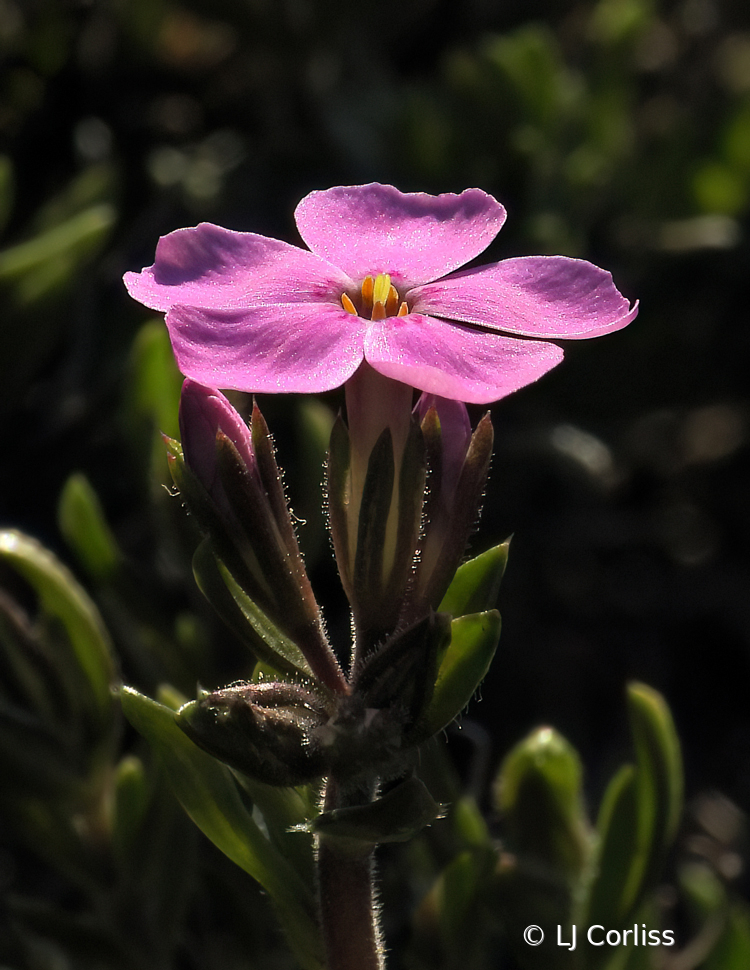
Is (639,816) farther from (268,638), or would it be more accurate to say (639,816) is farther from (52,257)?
(52,257)

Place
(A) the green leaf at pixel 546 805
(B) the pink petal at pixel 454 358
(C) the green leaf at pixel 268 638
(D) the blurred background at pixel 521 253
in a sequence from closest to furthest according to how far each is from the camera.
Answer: (B) the pink petal at pixel 454 358 < (C) the green leaf at pixel 268 638 < (A) the green leaf at pixel 546 805 < (D) the blurred background at pixel 521 253

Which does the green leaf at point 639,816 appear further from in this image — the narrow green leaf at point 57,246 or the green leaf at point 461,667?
the narrow green leaf at point 57,246

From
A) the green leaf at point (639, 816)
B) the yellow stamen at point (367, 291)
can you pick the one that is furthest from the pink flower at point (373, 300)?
the green leaf at point (639, 816)

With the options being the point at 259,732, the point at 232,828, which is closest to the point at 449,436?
the point at 259,732

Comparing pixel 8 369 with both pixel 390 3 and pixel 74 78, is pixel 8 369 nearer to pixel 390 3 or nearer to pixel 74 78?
pixel 74 78

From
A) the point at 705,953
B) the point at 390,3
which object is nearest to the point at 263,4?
the point at 390,3

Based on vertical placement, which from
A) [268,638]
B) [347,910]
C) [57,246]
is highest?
[57,246]
